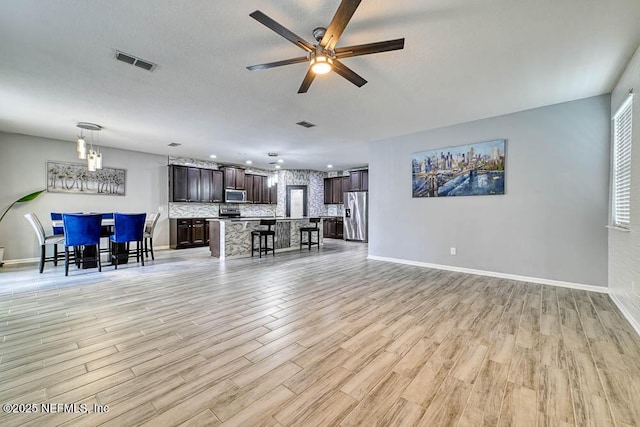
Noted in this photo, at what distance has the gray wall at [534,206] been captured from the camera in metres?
3.67

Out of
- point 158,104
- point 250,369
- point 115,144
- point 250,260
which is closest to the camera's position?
point 250,369

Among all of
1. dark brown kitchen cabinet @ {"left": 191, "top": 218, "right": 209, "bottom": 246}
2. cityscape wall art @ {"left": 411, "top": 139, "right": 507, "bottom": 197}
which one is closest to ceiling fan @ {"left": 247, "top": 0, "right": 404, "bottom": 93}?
cityscape wall art @ {"left": 411, "top": 139, "right": 507, "bottom": 197}

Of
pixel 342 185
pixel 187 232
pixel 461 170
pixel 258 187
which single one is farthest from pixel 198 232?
pixel 461 170

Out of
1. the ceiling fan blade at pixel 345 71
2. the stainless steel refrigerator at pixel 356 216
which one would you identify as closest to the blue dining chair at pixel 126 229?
the ceiling fan blade at pixel 345 71

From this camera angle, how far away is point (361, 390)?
166cm

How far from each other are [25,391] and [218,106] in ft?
11.9

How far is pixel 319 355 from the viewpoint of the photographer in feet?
6.74

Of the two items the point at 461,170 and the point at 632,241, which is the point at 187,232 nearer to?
the point at 461,170

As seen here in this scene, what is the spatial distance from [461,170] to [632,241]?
8.04ft

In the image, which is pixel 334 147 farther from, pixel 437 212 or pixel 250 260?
pixel 250 260

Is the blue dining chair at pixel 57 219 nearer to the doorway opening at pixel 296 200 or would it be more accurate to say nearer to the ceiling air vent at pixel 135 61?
the ceiling air vent at pixel 135 61

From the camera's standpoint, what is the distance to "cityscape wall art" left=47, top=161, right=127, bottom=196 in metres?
5.95

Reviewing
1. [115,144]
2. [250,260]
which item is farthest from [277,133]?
[115,144]

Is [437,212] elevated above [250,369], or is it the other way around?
[437,212]
